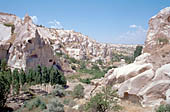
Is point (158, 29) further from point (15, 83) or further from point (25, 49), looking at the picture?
point (25, 49)

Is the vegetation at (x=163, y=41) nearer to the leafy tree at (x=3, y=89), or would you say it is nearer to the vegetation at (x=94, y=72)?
the leafy tree at (x=3, y=89)

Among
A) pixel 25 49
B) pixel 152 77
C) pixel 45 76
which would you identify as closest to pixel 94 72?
pixel 45 76

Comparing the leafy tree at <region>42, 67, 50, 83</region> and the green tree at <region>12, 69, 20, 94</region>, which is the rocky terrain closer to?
the leafy tree at <region>42, 67, 50, 83</region>

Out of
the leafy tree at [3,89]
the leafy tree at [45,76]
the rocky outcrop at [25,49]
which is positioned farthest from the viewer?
the rocky outcrop at [25,49]

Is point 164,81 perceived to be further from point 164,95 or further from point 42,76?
point 42,76

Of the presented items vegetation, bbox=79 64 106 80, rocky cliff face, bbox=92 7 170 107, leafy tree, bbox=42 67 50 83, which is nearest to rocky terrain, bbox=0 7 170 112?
rocky cliff face, bbox=92 7 170 107

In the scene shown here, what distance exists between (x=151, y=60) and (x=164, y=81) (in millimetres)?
3945

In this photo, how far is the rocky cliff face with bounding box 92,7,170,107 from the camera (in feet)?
39.8

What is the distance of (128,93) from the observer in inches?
557

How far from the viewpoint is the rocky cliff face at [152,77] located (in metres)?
12.1

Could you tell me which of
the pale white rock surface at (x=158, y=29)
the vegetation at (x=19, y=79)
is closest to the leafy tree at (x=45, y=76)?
the vegetation at (x=19, y=79)

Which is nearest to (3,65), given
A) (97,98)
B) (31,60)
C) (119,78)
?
(31,60)

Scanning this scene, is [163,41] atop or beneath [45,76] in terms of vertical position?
atop

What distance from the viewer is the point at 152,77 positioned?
531 inches
